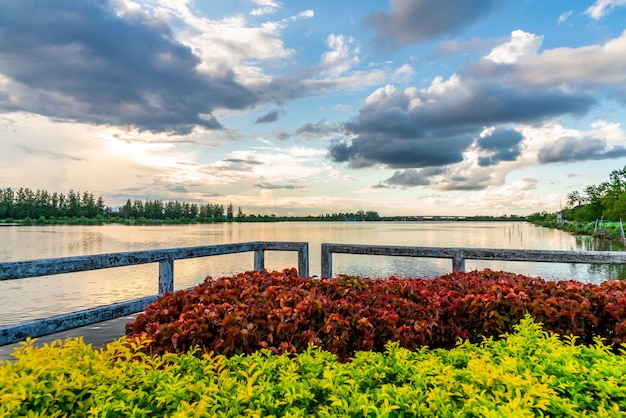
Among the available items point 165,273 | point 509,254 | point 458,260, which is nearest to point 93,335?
point 165,273

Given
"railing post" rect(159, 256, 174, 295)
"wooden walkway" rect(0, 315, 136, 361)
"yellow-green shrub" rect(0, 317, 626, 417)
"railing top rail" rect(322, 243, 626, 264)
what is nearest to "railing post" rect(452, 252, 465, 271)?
"railing top rail" rect(322, 243, 626, 264)

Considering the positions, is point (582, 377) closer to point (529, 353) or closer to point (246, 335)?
point (529, 353)

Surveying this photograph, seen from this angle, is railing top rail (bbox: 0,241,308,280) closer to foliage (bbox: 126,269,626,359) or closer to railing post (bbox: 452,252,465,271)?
foliage (bbox: 126,269,626,359)

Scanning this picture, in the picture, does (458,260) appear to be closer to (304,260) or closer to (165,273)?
(304,260)

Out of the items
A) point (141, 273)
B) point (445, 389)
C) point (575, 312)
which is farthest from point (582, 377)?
point (141, 273)

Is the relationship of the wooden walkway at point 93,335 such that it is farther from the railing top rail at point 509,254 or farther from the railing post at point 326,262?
the railing top rail at point 509,254

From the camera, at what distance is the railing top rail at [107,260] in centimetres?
474

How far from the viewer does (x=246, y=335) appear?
11.2 ft

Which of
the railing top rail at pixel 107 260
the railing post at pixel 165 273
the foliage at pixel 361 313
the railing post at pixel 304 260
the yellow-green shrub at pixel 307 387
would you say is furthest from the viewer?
the railing post at pixel 304 260

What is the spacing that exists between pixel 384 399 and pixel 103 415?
4.87 feet

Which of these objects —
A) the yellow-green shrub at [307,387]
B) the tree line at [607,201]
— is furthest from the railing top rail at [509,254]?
the tree line at [607,201]

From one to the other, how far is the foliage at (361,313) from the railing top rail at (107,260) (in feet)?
5.63

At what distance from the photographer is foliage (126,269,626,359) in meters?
3.50

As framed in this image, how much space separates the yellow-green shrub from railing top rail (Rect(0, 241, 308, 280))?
2688mm
